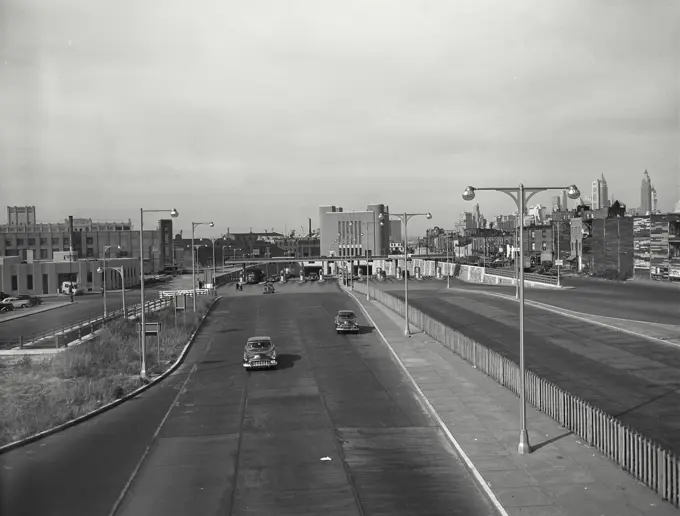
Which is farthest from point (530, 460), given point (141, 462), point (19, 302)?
point (19, 302)

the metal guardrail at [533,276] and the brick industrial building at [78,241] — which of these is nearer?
the metal guardrail at [533,276]

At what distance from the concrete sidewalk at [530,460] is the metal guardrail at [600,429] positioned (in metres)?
0.27

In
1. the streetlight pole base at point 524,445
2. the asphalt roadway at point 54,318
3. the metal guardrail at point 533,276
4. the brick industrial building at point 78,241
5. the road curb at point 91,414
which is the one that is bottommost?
the asphalt roadway at point 54,318

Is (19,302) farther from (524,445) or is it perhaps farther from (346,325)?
(524,445)

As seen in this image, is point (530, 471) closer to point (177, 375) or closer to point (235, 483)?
point (235, 483)

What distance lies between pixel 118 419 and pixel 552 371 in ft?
61.3

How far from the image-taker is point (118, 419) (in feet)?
75.5

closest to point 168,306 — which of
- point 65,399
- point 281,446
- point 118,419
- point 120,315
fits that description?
point 120,315

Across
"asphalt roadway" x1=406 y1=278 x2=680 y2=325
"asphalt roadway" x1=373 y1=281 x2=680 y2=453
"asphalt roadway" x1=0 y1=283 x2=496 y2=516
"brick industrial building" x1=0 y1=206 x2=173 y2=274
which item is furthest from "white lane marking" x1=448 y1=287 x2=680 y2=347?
"brick industrial building" x1=0 y1=206 x2=173 y2=274

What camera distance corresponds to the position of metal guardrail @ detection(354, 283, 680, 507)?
1402cm

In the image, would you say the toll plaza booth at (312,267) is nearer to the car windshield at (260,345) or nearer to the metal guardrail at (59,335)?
the metal guardrail at (59,335)

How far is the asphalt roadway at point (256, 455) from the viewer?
1464 centimetres

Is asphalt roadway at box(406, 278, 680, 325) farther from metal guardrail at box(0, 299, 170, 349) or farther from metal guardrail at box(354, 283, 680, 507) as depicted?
metal guardrail at box(0, 299, 170, 349)

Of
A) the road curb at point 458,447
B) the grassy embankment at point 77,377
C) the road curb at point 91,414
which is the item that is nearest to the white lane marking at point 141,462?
the road curb at point 91,414
